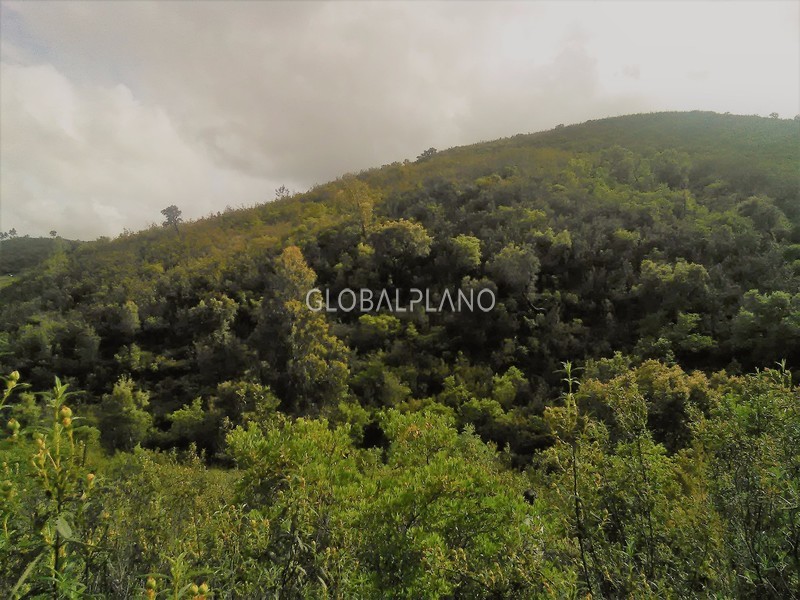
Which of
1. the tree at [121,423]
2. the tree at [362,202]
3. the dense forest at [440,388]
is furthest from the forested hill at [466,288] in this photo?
the tree at [121,423]

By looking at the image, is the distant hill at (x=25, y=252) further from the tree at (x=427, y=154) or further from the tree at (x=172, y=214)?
the tree at (x=427, y=154)

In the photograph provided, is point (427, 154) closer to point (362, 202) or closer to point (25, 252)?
point (362, 202)

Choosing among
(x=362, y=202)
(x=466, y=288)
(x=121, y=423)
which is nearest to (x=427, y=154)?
(x=362, y=202)

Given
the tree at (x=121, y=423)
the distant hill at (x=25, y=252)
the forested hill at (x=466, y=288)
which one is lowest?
the tree at (x=121, y=423)

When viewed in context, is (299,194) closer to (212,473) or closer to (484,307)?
(484,307)

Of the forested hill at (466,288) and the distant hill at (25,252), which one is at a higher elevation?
the distant hill at (25,252)

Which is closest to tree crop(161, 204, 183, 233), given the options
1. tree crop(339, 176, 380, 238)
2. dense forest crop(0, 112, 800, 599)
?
dense forest crop(0, 112, 800, 599)

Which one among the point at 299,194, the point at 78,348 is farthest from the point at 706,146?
the point at 78,348

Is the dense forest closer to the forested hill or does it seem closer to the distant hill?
the forested hill
